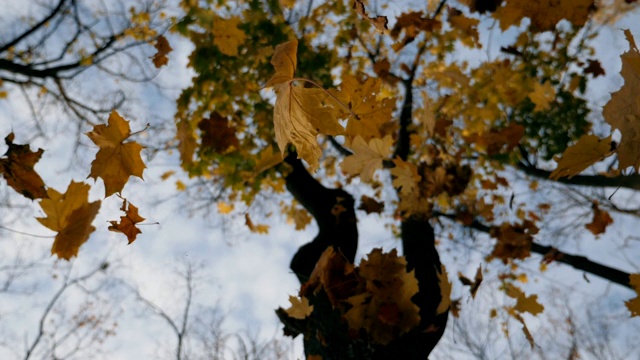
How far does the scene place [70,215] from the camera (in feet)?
5.65

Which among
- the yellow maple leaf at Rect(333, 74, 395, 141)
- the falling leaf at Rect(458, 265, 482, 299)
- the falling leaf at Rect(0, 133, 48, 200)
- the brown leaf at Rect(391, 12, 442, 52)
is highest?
the brown leaf at Rect(391, 12, 442, 52)

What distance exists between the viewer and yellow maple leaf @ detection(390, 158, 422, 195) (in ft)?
9.05

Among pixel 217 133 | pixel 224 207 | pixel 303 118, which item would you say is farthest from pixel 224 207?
pixel 303 118

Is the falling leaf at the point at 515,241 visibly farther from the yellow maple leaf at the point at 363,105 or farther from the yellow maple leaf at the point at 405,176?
the yellow maple leaf at the point at 363,105

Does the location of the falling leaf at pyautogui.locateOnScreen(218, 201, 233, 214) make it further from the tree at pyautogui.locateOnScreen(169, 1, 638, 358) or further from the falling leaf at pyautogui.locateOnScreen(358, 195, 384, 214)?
the falling leaf at pyautogui.locateOnScreen(358, 195, 384, 214)

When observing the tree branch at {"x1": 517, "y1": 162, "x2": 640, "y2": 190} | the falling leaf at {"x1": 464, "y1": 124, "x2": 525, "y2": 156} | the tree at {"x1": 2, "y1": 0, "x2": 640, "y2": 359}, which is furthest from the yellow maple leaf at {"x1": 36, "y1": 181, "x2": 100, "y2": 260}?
the tree branch at {"x1": 517, "y1": 162, "x2": 640, "y2": 190}

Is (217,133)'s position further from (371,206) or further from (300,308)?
(300,308)

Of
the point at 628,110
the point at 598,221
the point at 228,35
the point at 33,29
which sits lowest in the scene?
the point at 628,110

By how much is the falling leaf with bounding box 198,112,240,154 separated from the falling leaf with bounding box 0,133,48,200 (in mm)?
1581

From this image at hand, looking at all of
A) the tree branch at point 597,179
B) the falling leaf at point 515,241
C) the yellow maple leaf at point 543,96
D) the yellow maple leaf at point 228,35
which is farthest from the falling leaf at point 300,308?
the yellow maple leaf at point 543,96

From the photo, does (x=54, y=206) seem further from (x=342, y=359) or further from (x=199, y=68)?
(x=199, y=68)

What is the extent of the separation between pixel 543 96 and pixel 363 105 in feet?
12.7

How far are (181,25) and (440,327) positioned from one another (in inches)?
128

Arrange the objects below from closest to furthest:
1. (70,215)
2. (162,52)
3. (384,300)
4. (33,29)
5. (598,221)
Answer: (70,215) < (384,300) < (162,52) < (598,221) < (33,29)
